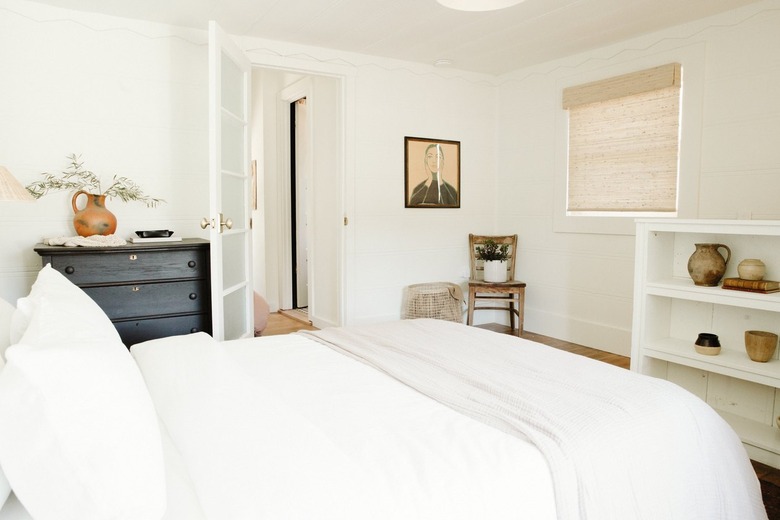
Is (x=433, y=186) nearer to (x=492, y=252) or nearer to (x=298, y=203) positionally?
(x=492, y=252)

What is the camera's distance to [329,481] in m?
0.96

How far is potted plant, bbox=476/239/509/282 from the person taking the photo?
4.50 metres

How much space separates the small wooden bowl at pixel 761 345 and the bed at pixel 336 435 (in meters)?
1.19

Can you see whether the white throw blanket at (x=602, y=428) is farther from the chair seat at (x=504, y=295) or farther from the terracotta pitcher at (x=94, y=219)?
the chair seat at (x=504, y=295)

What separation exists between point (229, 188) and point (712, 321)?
2.94m

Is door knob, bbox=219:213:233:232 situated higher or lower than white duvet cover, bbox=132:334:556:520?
higher

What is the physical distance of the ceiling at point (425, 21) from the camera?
319cm

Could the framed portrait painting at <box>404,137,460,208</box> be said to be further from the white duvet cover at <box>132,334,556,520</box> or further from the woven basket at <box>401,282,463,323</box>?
the white duvet cover at <box>132,334,556,520</box>

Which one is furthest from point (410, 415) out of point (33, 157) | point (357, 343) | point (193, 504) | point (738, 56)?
point (738, 56)

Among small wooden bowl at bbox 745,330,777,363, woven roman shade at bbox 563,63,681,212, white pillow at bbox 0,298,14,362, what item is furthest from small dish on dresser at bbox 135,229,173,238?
small wooden bowl at bbox 745,330,777,363

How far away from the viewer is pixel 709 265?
270 centimetres

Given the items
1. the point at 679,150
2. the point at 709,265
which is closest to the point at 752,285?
the point at 709,265

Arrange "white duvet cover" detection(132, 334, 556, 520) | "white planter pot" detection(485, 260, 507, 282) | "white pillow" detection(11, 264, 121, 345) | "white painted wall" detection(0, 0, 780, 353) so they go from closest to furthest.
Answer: "white duvet cover" detection(132, 334, 556, 520)
"white pillow" detection(11, 264, 121, 345)
"white painted wall" detection(0, 0, 780, 353)
"white planter pot" detection(485, 260, 507, 282)

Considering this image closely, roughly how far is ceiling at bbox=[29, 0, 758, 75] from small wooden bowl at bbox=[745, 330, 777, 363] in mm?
2024
